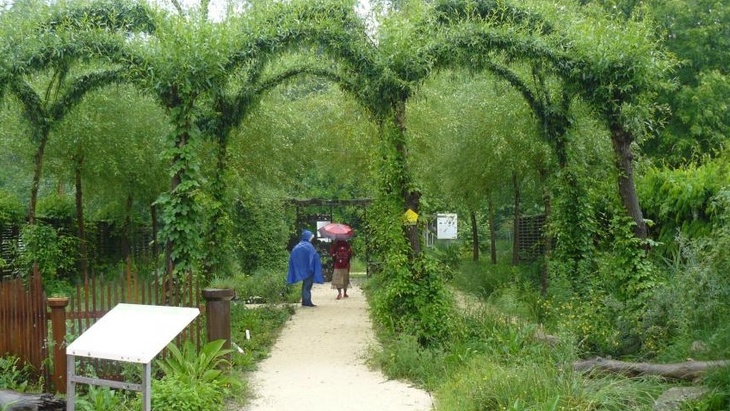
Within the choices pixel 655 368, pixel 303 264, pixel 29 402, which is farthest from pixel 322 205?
pixel 29 402

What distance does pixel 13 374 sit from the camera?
763cm

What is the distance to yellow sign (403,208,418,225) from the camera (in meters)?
10.2

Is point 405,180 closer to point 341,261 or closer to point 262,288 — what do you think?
point 262,288

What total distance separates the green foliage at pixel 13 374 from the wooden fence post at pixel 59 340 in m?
0.36

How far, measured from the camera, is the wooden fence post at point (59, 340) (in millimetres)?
7461

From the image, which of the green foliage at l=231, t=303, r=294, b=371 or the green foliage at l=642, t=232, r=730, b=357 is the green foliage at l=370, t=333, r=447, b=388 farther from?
the green foliage at l=642, t=232, r=730, b=357

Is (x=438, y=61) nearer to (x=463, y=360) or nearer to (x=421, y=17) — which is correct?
(x=421, y=17)

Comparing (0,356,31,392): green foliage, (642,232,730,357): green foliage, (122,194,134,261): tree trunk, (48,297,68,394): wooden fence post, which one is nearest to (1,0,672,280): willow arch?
(642,232,730,357): green foliage

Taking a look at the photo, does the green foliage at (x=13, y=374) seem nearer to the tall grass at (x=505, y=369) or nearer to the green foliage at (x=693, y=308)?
the tall grass at (x=505, y=369)

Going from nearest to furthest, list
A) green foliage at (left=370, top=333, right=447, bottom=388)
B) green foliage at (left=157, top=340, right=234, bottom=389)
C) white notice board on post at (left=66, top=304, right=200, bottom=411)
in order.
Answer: white notice board on post at (left=66, top=304, right=200, bottom=411) < green foliage at (left=157, top=340, right=234, bottom=389) < green foliage at (left=370, top=333, right=447, bottom=388)

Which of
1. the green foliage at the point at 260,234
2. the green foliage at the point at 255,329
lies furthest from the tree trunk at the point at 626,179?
the green foliage at the point at 260,234

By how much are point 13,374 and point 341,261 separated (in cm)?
1008

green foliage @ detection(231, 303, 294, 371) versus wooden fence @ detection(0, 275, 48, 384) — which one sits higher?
wooden fence @ detection(0, 275, 48, 384)

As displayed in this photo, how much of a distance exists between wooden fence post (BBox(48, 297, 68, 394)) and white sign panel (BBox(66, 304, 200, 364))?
4.63 ft
